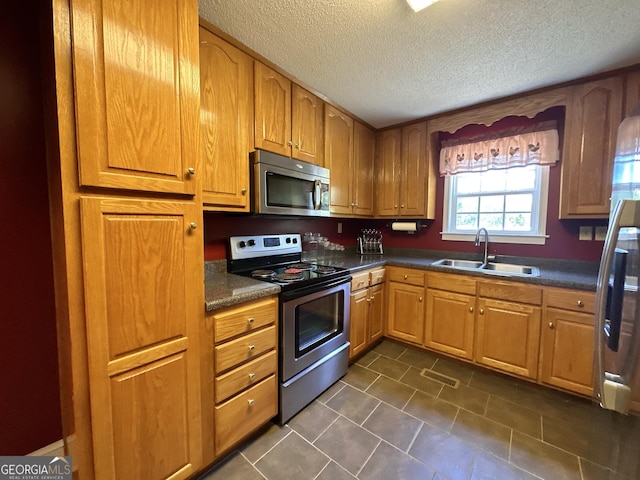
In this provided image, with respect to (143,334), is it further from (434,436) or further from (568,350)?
(568,350)

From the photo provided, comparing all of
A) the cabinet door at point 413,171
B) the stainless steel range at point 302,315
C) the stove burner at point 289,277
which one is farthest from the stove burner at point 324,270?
the cabinet door at point 413,171

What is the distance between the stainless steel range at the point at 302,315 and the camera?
5.13 feet

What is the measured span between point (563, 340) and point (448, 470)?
1.27 meters

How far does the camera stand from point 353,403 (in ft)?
5.85

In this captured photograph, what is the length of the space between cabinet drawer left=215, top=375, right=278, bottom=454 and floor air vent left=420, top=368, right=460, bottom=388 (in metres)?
1.31

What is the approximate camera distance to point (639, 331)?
728mm

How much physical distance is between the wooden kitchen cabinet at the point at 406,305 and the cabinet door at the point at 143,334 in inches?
75.7

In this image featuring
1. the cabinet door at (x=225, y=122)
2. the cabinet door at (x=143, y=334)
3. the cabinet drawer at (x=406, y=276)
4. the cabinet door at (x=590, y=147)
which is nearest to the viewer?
the cabinet door at (x=143, y=334)

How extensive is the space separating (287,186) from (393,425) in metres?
1.75

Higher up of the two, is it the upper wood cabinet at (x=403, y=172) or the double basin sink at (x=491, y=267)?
the upper wood cabinet at (x=403, y=172)

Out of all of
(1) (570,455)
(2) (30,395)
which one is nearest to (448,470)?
(1) (570,455)

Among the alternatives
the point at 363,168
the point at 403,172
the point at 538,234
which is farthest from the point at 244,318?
the point at 538,234

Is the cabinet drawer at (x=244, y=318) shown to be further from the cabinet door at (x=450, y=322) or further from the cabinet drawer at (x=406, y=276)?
the cabinet door at (x=450, y=322)

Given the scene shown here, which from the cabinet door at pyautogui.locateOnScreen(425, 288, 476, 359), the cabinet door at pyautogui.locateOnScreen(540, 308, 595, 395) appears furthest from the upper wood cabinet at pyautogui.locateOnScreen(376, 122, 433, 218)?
the cabinet door at pyautogui.locateOnScreen(540, 308, 595, 395)
